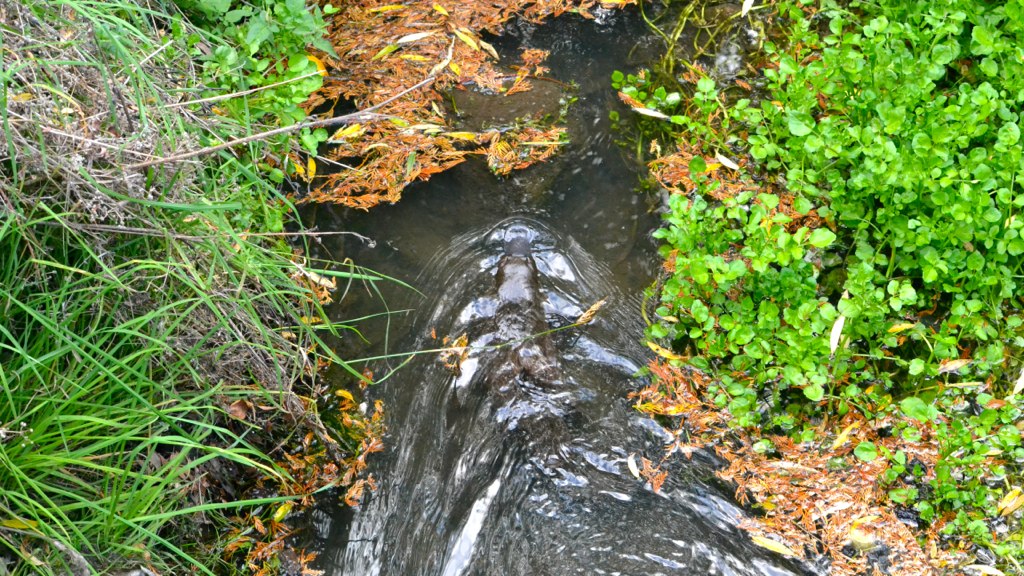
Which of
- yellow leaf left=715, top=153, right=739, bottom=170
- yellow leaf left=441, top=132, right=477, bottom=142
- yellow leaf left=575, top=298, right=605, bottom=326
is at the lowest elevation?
A: yellow leaf left=575, top=298, right=605, bottom=326

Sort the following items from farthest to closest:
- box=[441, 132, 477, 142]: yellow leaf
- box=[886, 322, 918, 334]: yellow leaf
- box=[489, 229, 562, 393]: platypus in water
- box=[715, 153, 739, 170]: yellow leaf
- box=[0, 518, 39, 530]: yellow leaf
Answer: box=[441, 132, 477, 142]: yellow leaf
box=[715, 153, 739, 170]: yellow leaf
box=[489, 229, 562, 393]: platypus in water
box=[886, 322, 918, 334]: yellow leaf
box=[0, 518, 39, 530]: yellow leaf

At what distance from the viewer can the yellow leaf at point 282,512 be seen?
301 cm

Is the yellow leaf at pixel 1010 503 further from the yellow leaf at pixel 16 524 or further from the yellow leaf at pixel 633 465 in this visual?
the yellow leaf at pixel 16 524

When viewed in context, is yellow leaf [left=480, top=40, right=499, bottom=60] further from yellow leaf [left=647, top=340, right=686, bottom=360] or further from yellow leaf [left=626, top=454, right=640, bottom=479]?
yellow leaf [left=626, top=454, right=640, bottom=479]

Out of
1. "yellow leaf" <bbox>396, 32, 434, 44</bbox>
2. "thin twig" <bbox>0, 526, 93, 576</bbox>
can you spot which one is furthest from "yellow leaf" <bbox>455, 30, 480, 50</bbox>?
"thin twig" <bbox>0, 526, 93, 576</bbox>

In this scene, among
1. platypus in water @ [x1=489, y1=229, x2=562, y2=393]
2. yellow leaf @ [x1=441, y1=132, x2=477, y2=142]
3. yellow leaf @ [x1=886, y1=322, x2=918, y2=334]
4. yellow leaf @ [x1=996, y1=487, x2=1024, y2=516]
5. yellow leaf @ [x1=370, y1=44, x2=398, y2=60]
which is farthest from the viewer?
yellow leaf @ [x1=370, y1=44, x2=398, y2=60]

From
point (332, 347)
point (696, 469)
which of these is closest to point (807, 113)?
point (696, 469)

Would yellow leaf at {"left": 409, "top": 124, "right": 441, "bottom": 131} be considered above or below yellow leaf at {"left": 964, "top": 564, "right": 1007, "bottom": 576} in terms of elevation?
above

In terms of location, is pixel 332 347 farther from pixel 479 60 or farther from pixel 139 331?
pixel 479 60

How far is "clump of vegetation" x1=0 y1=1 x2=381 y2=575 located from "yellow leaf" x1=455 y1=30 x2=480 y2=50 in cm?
173

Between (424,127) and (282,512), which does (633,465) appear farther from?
(424,127)

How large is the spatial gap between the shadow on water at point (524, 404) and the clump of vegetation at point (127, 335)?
13.0 inches

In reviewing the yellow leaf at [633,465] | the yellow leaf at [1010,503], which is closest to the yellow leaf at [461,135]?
the yellow leaf at [633,465]

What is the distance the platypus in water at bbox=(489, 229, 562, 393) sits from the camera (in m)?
3.21
